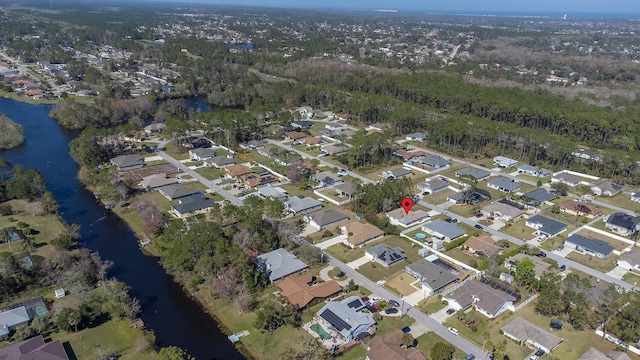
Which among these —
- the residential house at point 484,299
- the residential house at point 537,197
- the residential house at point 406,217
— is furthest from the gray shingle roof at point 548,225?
the residential house at point 484,299

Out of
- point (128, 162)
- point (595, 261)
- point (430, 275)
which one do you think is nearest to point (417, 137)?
point (595, 261)

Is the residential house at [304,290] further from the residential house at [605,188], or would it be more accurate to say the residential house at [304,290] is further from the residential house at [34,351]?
the residential house at [605,188]

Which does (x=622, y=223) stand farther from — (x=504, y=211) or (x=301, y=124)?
(x=301, y=124)

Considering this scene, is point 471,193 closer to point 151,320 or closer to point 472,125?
point 472,125

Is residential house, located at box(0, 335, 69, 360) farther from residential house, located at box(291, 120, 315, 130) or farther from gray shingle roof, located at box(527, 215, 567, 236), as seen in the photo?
residential house, located at box(291, 120, 315, 130)

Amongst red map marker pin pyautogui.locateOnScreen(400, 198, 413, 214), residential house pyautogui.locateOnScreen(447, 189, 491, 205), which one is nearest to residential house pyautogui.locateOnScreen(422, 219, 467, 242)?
red map marker pin pyautogui.locateOnScreen(400, 198, 413, 214)
